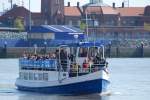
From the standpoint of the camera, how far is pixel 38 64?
5541 centimetres

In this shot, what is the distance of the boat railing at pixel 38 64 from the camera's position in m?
53.2

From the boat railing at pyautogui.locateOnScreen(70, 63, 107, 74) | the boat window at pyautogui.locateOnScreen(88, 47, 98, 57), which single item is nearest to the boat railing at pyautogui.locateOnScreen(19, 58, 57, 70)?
the boat railing at pyautogui.locateOnScreen(70, 63, 107, 74)

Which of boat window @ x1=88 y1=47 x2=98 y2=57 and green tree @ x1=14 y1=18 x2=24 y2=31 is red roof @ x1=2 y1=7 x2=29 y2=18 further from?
boat window @ x1=88 y1=47 x2=98 y2=57

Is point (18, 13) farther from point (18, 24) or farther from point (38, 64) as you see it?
point (38, 64)

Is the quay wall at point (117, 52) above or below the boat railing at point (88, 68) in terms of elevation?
below

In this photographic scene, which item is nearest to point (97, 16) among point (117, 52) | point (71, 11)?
point (71, 11)

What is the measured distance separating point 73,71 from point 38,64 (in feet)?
14.5

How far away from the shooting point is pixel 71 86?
172 ft

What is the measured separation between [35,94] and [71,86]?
11.2 ft

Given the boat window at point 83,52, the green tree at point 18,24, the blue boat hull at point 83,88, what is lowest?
the green tree at point 18,24

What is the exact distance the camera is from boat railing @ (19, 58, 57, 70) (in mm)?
53175

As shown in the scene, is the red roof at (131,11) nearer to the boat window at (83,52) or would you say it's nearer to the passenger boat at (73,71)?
the passenger boat at (73,71)

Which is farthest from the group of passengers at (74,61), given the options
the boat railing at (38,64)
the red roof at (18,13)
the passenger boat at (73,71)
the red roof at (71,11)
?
the red roof at (71,11)

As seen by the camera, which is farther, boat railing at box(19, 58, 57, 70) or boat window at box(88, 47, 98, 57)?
boat window at box(88, 47, 98, 57)
